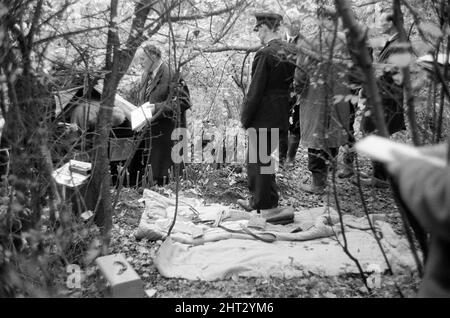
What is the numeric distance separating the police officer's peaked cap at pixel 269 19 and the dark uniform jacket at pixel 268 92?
189 mm

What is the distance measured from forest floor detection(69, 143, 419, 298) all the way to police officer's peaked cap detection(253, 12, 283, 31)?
203 cm

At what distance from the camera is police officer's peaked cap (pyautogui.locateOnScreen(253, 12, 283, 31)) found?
4727 millimetres

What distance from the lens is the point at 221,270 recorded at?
12.1 feet

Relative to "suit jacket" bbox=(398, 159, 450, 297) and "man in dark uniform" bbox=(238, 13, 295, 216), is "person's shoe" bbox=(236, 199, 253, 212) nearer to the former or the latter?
"man in dark uniform" bbox=(238, 13, 295, 216)

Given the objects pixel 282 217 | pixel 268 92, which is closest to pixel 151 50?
pixel 268 92

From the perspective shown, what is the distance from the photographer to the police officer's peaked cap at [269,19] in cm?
473

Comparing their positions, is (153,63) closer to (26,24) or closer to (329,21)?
(26,24)

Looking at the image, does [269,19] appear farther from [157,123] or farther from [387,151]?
[387,151]

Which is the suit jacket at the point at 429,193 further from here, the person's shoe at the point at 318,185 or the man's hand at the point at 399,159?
the person's shoe at the point at 318,185

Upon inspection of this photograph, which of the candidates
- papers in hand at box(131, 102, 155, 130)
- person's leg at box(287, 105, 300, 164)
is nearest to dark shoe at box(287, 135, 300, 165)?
person's leg at box(287, 105, 300, 164)
